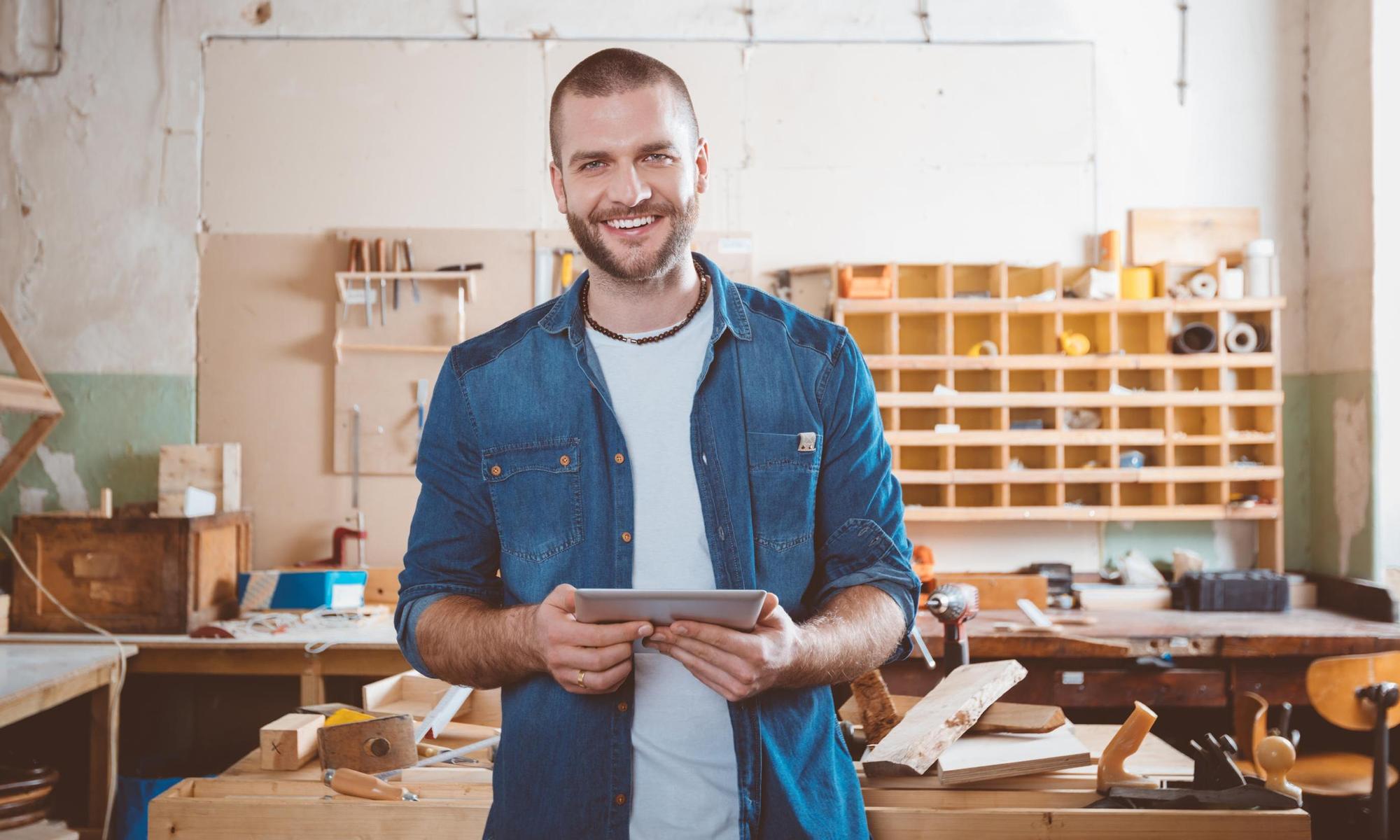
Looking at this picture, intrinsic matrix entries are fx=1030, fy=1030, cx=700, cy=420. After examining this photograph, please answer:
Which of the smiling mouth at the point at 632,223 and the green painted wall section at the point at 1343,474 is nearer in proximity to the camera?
the smiling mouth at the point at 632,223

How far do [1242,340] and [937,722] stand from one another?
2.84 m

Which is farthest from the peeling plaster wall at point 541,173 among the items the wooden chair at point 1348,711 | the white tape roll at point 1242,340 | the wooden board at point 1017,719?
the wooden board at point 1017,719

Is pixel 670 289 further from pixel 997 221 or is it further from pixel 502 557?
pixel 997 221

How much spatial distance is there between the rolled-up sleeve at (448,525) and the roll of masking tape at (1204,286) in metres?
3.47

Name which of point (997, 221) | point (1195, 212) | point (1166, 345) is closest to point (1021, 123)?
point (997, 221)

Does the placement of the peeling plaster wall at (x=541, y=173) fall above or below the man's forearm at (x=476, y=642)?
above

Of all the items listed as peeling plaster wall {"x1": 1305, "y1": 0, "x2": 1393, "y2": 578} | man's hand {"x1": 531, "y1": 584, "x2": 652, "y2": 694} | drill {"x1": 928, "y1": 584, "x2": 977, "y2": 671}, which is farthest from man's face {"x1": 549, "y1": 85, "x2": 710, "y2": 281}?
peeling plaster wall {"x1": 1305, "y1": 0, "x2": 1393, "y2": 578}

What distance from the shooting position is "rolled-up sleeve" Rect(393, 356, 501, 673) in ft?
4.93

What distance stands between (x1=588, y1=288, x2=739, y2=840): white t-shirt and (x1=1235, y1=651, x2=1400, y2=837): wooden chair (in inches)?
82.7

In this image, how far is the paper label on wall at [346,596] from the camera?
3.81 m

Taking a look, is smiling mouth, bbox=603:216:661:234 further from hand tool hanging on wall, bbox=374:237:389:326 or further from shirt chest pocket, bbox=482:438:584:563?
hand tool hanging on wall, bbox=374:237:389:326

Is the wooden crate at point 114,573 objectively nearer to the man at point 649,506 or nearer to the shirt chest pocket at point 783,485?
the man at point 649,506

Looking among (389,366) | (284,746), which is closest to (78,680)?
(284,746)

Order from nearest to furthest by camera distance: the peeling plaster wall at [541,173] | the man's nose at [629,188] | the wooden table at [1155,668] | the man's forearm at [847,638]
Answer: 1. the man's forearm at [847,638]
2. the man's nose at [629,188]
3. the wooden table at [1155,668]
4. the peeling plaster wall at [541,173]
